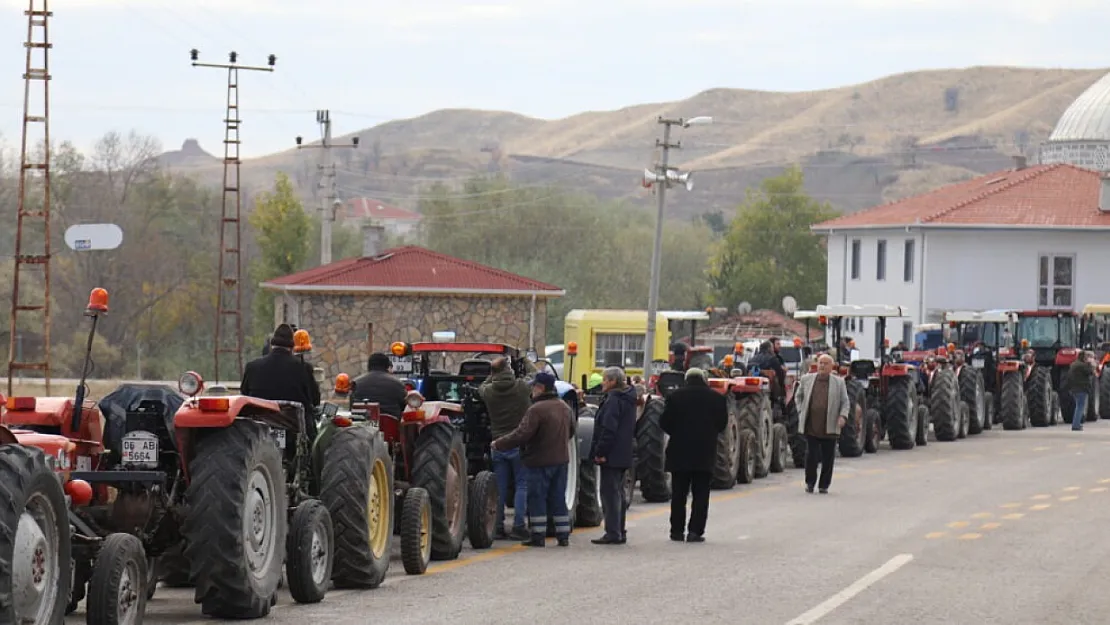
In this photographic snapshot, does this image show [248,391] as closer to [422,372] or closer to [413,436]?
[413,436]

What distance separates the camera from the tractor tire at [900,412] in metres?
33.0

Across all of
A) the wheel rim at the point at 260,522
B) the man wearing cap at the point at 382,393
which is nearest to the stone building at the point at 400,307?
the man wearing cap at the point at 382,393

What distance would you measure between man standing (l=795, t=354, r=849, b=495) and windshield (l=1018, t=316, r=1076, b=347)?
62.4 ft

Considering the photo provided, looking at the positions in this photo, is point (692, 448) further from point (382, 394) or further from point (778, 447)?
point (778, 447)

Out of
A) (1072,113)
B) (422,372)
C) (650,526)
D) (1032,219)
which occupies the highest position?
(1072,113)

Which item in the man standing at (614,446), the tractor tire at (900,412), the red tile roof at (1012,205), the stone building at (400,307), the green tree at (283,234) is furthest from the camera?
the green tree at (283,234)

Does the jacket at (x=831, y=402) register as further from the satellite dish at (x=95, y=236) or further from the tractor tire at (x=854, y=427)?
the satellite dish at (x=95, y=236)

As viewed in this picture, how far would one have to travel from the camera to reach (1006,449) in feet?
108

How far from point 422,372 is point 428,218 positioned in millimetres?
75491

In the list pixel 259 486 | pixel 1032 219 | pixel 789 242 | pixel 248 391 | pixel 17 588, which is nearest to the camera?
pixel 17 588

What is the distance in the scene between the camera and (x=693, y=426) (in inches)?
734

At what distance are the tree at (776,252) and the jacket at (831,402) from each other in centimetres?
6594

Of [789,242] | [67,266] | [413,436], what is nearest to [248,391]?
[413,436]

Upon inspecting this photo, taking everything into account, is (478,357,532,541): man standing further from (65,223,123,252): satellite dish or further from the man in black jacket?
(65,223,123,252): satellite dish
